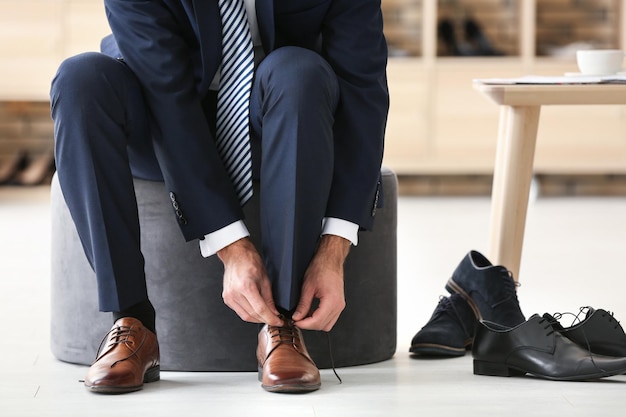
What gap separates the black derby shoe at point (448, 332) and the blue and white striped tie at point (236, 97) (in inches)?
16.4

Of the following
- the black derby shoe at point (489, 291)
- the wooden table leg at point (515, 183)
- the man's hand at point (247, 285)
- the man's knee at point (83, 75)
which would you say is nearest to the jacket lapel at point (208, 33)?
the man's knee at point (83, 75)

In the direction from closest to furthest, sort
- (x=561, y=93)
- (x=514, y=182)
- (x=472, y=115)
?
(x=561, y=93)
(x=514, y=182)
(x=472, y=115)

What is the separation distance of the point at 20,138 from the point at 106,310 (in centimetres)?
359

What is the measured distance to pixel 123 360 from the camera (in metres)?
1.43

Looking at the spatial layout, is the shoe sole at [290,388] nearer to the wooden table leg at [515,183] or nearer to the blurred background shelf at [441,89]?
the wooden table leg at [515,183]

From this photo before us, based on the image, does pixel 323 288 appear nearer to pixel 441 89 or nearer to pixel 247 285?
pixel 247 285

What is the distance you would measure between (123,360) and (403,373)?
43 cm

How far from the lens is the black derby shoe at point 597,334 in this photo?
61.1 inches

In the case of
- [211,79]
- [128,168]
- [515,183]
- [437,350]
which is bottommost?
[437,350]

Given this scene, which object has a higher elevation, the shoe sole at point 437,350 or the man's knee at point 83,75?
the man's knee at point 83,75

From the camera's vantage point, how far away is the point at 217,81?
1.59 m

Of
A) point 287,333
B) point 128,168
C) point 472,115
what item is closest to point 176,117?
point 128,168

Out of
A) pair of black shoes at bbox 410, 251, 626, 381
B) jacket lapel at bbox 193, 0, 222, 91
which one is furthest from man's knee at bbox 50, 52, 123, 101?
pair of black shoes at bbox 410, 251, 626, 381

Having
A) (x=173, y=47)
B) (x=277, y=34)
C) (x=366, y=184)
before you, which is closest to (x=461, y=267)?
(x=366, y=184)
